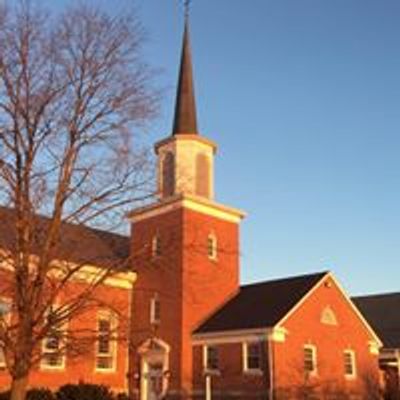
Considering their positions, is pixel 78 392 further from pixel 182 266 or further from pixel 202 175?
pixel 202 175

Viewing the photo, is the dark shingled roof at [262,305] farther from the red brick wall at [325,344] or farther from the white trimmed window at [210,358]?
the white trimmed window at [210,358]

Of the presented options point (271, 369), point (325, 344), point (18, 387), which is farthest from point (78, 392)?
point (18, 387)

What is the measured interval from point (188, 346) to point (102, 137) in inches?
712

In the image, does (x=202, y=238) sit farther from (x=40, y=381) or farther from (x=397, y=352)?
(x=397, y=352)

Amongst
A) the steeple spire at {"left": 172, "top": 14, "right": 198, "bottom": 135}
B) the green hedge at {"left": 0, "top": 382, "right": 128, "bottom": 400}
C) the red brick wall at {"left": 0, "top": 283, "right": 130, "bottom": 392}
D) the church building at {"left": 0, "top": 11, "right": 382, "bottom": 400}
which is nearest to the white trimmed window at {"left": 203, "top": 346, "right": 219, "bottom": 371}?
the church building at {"left": 0, "top": 11, "right": 382, "bottom": 400}

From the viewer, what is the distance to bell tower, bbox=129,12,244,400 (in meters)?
30.6

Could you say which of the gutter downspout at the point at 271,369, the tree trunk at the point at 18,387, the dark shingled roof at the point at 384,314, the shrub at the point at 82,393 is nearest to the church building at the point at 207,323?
the gutter downspout at the point at 271,369

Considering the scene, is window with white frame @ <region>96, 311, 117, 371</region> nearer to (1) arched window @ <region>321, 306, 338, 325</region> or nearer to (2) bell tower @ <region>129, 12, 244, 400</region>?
(2) bell tower @ <region>129, 12, 244, 400</region>

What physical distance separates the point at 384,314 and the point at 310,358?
47.7 ft

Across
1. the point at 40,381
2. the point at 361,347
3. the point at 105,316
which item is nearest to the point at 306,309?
the point at 361,347

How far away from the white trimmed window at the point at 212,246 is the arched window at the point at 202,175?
236 cm

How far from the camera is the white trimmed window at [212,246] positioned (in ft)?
109

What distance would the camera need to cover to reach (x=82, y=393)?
26.4 meters

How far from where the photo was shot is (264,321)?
28172mm
